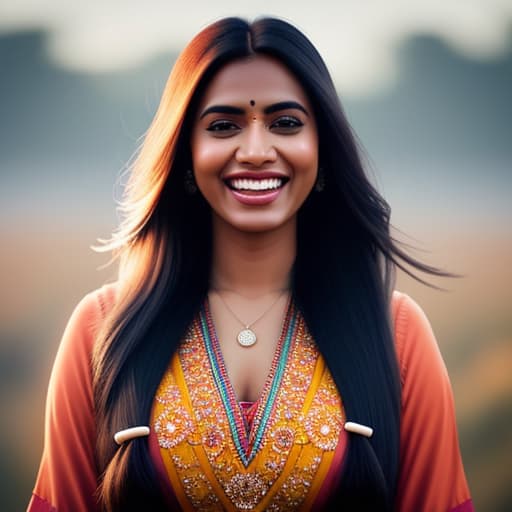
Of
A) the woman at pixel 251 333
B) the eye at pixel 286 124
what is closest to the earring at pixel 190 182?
the woman at pixel 251 333

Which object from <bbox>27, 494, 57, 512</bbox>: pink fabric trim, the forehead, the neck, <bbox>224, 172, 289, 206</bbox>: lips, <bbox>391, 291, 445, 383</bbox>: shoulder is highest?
the forehead

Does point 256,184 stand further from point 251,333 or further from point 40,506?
point 40,506

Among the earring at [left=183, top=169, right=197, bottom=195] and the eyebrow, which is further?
the earring at [left=183, top=169, right=197, bottom=195]

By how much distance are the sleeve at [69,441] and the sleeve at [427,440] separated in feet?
1.92

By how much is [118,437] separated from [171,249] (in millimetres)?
382

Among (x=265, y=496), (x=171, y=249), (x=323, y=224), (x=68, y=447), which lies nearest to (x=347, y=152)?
(x=323, y=224)

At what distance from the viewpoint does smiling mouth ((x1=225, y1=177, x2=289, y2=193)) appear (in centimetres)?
154

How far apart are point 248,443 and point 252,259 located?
368 millimetres

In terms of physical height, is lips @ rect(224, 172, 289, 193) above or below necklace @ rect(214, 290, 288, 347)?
above

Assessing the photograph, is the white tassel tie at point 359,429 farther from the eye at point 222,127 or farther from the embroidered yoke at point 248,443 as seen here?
the eye at point 222,127

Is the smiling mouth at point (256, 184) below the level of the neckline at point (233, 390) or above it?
above

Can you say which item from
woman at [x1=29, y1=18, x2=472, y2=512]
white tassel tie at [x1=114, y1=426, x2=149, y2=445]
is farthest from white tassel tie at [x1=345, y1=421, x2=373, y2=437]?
white tassel tie at [x1=114, y1=426, x2=149, y2=445]

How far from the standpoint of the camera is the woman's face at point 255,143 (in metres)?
1.54

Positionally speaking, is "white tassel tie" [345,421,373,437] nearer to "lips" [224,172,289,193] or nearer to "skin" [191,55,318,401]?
"skin" [191,55,318,401]
